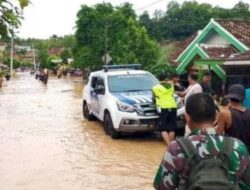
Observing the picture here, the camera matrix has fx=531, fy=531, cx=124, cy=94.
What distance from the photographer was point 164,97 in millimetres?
10523

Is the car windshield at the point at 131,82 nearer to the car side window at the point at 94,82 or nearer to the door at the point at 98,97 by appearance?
the door at the point at 98,97

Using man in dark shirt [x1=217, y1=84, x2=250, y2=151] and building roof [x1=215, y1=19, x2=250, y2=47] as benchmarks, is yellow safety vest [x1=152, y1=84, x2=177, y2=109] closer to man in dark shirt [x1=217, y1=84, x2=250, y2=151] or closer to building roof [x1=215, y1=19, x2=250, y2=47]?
man in dark shirt [x1=217, y1=84, x2=250, y2=151]

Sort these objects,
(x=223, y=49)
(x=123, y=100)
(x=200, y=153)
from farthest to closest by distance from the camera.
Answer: (x=223, y=49)
(x=123, y=100)
(x=200, y=153)

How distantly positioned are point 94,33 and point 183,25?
36474 millimetres

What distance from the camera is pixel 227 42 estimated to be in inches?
937

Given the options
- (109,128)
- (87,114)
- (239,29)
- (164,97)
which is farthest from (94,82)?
(239,29)

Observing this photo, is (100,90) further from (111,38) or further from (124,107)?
(111,38)

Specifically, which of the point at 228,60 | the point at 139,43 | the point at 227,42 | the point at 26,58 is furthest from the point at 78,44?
the point at 26,58

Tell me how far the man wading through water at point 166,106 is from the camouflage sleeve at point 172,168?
7.50 m

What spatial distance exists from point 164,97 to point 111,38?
33.5m

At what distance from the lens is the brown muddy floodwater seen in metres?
7.98

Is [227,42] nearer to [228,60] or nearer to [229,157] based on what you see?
[228,60]

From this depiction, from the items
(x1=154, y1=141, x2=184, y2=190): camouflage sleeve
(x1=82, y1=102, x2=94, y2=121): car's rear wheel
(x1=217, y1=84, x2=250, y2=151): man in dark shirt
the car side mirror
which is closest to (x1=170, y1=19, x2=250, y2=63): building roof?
(x1=82, y1=102, x2=94, y2=121): car's rear wheel

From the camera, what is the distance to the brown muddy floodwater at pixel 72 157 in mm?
7977
